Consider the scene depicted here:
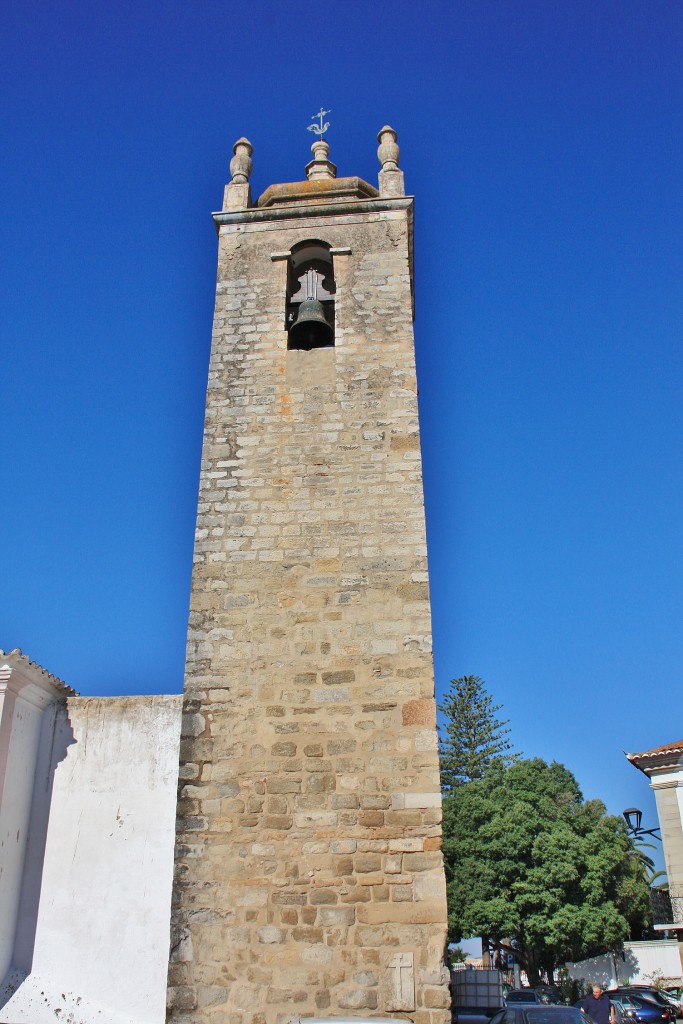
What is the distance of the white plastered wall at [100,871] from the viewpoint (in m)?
6.51

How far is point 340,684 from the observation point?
5.55 meters

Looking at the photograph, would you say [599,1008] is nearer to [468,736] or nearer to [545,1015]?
[545,1015]

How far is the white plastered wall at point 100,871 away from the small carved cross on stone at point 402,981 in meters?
2.71

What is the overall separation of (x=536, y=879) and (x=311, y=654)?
13.6 metres

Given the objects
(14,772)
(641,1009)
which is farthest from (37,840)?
(641,1009)

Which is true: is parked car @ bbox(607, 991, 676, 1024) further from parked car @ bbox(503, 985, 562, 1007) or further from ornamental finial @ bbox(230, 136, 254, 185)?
ornamental finial @ bbox(230, 136, 254, 185)

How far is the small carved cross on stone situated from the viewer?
4688 millimetres

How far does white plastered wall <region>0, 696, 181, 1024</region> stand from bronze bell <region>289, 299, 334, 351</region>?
367 centimetres

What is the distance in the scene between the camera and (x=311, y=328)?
713 centimetres

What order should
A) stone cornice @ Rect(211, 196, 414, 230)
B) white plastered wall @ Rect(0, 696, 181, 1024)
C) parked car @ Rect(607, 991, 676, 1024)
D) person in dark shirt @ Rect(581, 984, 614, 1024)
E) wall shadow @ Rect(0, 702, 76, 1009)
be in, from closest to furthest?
white plastered wall @ Rect(0, 696, 181, 1024) → wall shadow @ Rect(0, 702, 76, 1009) → stone cornice @ Rect(211, 196, 414, 230) → person in dark shirt @ Rect(581, 984, 614, 1024) → parked car @ Rect(607, 991, 676, 1024)

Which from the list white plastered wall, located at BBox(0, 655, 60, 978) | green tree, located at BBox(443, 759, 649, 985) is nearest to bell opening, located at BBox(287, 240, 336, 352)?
white plastered wall, located at BBox(0, 655, 60, 978)

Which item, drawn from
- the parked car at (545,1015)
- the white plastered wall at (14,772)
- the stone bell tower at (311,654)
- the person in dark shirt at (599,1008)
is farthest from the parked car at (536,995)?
the stone bell tower at (311,654)

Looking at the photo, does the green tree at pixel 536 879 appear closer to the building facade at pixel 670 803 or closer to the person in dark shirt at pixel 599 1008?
the building facade at pixel 670 803

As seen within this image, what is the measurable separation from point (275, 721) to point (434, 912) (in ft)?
5.25
